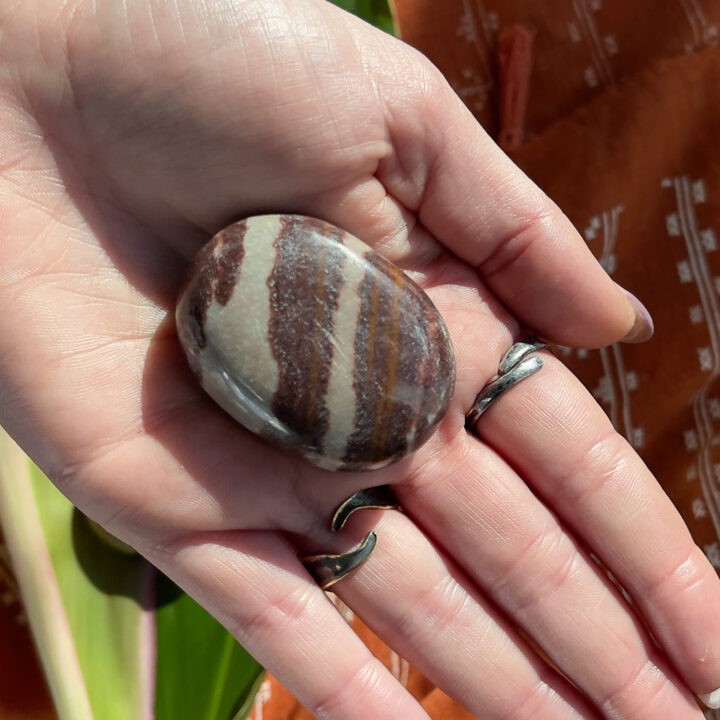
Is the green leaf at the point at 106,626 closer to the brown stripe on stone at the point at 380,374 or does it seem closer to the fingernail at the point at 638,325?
the brown stripe on stone at the point at 380,374

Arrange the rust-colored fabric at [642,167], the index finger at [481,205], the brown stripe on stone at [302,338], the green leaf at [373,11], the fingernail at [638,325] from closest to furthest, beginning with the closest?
the brown stripe on stone at [302,338]
the index finger at [481,205]
the fingernail at [638,325]
the green leaf at [373,11]
the rust-colored fabric at [642,167]

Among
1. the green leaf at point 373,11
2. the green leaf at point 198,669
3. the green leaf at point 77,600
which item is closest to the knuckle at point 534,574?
the green leaf at point 198,669

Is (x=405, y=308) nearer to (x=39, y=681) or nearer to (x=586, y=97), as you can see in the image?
(x=39, y=681)

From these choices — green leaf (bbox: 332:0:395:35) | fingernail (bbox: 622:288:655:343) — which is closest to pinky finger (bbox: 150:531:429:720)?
fingernail (bbox: 622:288:655:343)

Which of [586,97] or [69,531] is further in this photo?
[586,97]

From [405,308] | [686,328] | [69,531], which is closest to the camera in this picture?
[405,308]

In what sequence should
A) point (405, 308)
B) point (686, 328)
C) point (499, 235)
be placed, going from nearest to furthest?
point (405, 308)
point (499, 235)
point (686, 328)

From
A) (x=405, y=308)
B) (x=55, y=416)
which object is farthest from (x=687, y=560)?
(x=55, y=416)
